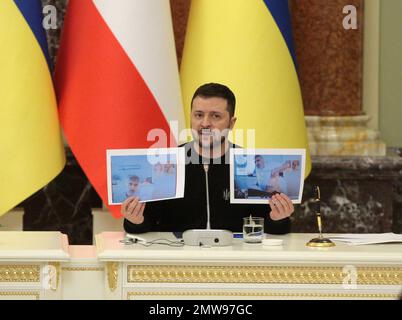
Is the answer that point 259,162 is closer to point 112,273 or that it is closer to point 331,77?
point 112,273

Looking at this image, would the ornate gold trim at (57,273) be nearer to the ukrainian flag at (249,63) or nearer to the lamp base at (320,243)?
the lamp base at (320,243)

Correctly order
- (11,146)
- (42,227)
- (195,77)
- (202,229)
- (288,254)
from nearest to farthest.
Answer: (288,254) < (202,229) < (11,146) < (195,77) < (42,227)

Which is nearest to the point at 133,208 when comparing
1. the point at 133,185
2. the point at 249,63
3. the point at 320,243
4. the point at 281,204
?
the point at 133,185

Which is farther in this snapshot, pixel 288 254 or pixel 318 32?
pixel 318 32

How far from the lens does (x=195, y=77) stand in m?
5.05

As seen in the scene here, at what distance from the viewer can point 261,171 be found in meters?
3.77

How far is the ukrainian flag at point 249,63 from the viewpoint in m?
4.99

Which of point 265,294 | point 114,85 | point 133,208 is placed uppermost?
point 114,85

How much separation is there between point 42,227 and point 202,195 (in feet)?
5.86

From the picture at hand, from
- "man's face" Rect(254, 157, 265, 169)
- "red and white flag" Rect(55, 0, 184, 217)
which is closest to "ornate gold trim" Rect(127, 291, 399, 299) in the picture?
"man's face" Rect(254, 157, 265, 169)

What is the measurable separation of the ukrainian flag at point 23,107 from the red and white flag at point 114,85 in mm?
146

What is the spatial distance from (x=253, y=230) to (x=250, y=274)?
0.82 feet

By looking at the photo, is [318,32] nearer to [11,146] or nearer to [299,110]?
[299,110]

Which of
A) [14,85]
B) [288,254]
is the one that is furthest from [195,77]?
[288,254]
